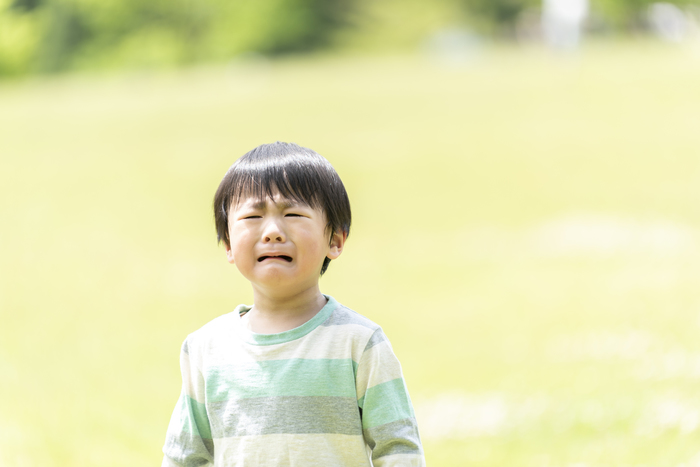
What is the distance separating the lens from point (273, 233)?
2.07m

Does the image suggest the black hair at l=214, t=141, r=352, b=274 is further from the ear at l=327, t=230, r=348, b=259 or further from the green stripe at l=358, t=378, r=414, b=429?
the green stripe at l=358, t=378, r=414, b=429

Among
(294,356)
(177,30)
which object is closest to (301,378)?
(294,356)

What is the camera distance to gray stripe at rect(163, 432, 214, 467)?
2240 mm

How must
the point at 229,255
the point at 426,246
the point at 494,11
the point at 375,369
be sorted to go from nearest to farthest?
the point at 375,369, the point at 229,255, the point at 426,246, the point at 494,11

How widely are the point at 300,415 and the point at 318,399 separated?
58 mm

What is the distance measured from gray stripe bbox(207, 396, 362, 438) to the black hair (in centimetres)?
42

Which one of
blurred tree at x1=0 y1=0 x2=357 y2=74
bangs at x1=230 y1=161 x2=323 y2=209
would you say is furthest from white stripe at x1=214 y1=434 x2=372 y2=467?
blurred tree at x1=0 y1=0 x2=357 y2=74

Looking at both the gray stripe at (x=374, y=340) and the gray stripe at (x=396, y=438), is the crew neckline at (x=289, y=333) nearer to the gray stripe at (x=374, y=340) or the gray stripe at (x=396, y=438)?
the gray stripe at (x=374, y=340)

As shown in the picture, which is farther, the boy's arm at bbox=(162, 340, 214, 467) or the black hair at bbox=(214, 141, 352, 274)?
the boy's arm at bbox=(162, 340, 214, 467)

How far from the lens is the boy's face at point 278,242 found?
2.09 m

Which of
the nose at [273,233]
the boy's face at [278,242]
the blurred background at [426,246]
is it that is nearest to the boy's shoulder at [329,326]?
the boy's face at [278,242]

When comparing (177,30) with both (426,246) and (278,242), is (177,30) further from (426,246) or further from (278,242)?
(278,242)

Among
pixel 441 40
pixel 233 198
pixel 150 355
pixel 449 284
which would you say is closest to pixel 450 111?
pixel 449 284

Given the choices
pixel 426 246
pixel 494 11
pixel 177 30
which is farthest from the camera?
pixel 494 11
